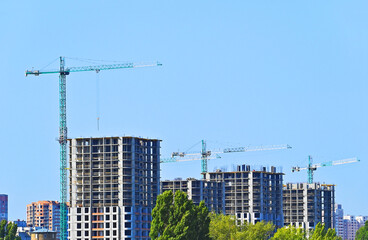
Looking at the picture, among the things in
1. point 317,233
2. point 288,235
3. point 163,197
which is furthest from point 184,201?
point 317,233

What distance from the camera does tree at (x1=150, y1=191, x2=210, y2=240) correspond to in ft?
493

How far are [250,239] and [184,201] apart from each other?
50.2 metres

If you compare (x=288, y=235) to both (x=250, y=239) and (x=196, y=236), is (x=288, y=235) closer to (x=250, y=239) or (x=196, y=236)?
(x=250, y=239)

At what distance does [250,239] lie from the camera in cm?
19975

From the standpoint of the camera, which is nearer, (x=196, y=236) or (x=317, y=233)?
(x=196, y=236)

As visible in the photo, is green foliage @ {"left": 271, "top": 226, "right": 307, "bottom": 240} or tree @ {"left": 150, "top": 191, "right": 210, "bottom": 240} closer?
tree @ {"left": 150, "top": 191, "right": 210, "bottom": 240}

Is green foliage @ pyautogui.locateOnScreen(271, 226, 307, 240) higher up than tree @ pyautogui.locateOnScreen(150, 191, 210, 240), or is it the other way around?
tree @ pyautogui.locateOnScreen(150, 191, 210, 240)

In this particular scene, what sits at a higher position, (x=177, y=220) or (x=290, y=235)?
(x=177, y=220)

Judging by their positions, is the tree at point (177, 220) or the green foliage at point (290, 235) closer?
the tree at point (177, 220)

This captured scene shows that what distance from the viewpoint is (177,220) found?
499 feet

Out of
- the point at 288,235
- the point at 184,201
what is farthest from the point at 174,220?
the point at 288,235

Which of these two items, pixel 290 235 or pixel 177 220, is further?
pixel 290 235

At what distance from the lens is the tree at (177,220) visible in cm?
15025

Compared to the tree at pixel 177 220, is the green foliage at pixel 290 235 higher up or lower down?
lower down
